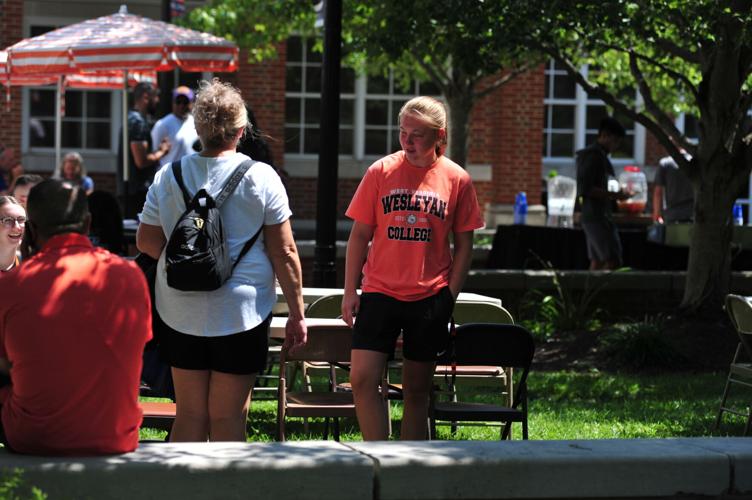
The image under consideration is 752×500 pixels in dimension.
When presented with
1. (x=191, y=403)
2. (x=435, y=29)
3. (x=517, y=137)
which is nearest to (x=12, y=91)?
(x=517, y=137)

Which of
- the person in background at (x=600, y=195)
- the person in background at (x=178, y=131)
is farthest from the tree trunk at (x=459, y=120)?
the person in background at (x=178, y=131)

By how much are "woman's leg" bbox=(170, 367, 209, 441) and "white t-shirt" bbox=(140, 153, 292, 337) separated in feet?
0.67

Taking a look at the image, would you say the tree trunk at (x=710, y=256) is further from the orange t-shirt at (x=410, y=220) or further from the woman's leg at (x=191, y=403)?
the woman's leg at (x=191, y=403)

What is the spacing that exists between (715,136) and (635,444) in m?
7.05

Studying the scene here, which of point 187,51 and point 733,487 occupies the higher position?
point 187,51

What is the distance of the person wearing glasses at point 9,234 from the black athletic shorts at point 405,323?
6.70ft

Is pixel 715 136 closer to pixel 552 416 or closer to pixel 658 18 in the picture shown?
pixel 658 18

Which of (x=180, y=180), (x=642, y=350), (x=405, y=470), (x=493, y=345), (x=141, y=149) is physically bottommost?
(x=642, y=350)

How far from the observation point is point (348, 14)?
47.3 ft

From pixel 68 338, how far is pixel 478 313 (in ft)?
11.4

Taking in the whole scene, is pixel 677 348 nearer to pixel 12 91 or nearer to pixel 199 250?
pixel 199 250

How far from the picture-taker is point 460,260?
5.93 meters

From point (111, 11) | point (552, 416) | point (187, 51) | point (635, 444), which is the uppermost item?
point (111, 11)

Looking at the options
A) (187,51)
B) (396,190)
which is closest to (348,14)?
(187,51)
